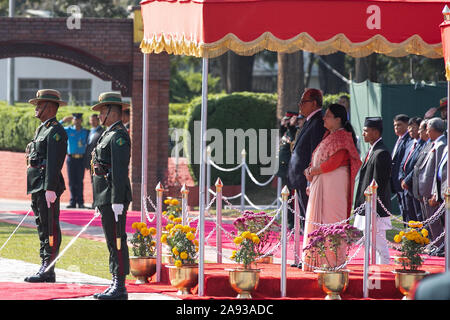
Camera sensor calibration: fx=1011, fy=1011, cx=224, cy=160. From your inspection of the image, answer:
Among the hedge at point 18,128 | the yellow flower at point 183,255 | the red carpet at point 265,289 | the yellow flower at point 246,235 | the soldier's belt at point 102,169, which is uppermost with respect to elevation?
the hedge at point 18,128

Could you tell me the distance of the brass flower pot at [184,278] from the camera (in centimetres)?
959

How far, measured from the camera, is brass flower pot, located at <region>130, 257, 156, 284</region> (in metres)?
10.5

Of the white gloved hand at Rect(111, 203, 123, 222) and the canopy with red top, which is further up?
the canopy with red top

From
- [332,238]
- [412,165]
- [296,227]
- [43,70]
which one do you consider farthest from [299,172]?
[43,70]

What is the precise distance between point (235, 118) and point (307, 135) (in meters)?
12.2

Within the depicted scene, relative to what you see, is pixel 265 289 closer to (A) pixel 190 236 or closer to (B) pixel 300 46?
(A) pixel 190 236

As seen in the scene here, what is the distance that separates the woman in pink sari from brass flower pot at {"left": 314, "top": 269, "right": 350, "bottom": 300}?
24.8 inches

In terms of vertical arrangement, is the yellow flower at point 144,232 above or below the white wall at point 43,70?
below

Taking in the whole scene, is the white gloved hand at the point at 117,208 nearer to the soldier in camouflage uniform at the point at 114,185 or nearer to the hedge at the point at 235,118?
the soldier in camouflage uniform at the point at 114,185

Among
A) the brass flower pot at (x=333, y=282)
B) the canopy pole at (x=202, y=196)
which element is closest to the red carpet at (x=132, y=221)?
the brass flower pot at (x=333, y=282)

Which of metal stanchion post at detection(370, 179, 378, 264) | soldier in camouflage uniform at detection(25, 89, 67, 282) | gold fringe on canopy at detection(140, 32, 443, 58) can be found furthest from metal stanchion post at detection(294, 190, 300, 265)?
soldier in camouflage uniform at detection(25, 89, 67, 282)

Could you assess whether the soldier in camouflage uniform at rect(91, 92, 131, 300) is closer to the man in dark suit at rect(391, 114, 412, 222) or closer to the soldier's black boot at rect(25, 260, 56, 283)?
the soldier's black boot at rect(25, 260, 56, 283)

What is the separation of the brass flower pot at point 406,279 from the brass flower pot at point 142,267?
2.59 m

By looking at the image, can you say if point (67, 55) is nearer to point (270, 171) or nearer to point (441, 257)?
point (270, 171)
